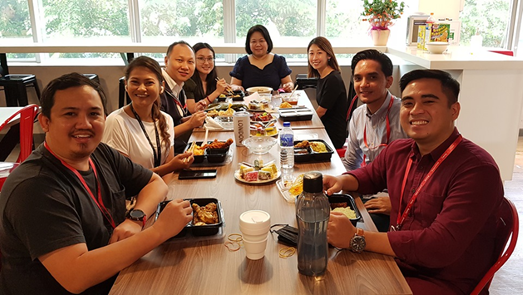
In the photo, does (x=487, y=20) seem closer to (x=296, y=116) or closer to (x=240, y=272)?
(x=296, y=116)

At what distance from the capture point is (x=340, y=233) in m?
1.32

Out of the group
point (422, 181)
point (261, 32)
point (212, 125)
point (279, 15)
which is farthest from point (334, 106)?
point (279, 15)

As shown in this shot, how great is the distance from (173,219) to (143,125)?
41.2 inches

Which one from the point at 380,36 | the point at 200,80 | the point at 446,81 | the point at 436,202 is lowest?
the point at 436,202

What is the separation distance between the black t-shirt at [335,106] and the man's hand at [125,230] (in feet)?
7.45

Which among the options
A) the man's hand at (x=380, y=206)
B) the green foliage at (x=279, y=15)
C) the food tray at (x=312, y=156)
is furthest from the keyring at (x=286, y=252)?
the green foliage at (x=279, y=15)

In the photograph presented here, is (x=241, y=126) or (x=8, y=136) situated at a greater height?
(x=241, y=126)

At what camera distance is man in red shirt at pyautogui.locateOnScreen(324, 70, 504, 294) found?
1.32 metres

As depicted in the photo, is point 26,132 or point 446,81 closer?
point 446,81

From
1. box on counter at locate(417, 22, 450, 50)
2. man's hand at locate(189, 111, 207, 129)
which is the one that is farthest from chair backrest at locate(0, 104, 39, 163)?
box on counter at locate(417, 22, 450, 50)

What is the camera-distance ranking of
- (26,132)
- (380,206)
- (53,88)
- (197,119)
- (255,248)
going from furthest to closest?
1. (197,119)
2. (26,132)
3. (380,206)
4. (53,88)
5. (255,248)

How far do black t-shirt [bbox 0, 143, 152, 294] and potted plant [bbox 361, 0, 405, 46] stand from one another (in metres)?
4.37

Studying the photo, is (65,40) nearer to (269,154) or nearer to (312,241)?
(269,154)

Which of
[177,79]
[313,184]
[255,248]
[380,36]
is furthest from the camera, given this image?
[380,36]
